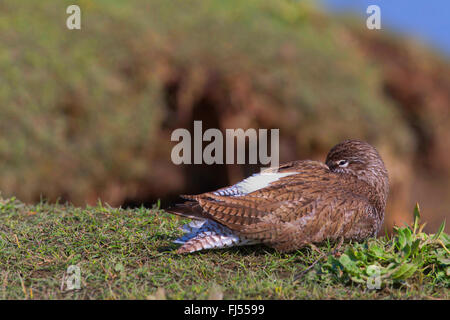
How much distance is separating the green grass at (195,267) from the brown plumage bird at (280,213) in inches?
5.1

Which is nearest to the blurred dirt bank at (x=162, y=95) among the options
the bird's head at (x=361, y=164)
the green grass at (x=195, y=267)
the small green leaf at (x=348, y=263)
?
the green grass at (x=195, y=267)

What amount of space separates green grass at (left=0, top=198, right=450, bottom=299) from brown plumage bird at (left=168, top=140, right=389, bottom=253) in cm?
13

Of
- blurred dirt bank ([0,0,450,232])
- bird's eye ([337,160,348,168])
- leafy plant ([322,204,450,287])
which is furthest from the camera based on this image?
blurred dirt bank ([0,0,450,232])

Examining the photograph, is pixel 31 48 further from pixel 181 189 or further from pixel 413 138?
pixel 413 138

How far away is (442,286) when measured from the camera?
3707mm

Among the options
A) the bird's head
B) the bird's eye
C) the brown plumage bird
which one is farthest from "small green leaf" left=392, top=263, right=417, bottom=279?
the bird's eye

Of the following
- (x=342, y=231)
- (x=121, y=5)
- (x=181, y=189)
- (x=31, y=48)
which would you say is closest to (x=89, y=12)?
(x=121, y=5)

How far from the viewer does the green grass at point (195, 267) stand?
3471 millimetres

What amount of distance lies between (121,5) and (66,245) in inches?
263

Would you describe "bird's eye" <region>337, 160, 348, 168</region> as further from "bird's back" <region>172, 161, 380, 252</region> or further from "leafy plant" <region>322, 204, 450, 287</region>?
"leafy plant" <region>322, 204, 450, 287</region>

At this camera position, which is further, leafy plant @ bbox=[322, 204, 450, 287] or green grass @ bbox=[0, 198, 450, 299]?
leafy plant @ bbox=[322, 204, 450, 287]

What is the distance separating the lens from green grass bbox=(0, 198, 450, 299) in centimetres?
347

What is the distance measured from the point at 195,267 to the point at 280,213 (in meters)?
0.72

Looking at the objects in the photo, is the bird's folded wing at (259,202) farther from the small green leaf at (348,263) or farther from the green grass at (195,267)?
the small green leaf at (348,263)
